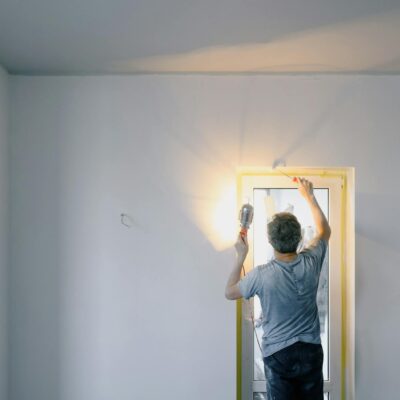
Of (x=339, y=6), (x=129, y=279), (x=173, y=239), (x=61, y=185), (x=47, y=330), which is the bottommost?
(x=47, y=330)

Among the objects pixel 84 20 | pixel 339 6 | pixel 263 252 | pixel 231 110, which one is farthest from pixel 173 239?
pixel 339 6

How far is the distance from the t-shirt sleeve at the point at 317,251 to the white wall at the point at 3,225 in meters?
1.52

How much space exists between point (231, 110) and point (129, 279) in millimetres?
1046

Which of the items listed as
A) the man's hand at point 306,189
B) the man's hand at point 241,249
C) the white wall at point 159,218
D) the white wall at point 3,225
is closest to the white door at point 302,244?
the white wall at point 159,218

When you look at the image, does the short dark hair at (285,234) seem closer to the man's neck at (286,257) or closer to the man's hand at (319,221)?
the man's neck at (286,257)

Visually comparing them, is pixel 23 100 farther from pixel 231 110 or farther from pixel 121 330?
pixel 121 330

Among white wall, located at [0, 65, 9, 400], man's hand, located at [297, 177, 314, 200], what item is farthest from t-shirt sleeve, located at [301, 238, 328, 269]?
white wall, located at [0, 65, 9, 400]

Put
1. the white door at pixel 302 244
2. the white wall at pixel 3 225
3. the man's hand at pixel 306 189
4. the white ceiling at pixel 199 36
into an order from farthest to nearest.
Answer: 1. the white door at pixel 302 244
2. the white wall at pixel 3 225
3. the man's hand at pixel 306 189
4. the white ceiling at pixel 199 36

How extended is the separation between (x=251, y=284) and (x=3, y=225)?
1.33 metres

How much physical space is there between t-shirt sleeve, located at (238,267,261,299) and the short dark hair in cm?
14

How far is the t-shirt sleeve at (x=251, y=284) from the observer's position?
6.98 feet

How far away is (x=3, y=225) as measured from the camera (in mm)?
2566

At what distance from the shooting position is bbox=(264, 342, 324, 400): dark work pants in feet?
6.95

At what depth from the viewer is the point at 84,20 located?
1.95 meters
